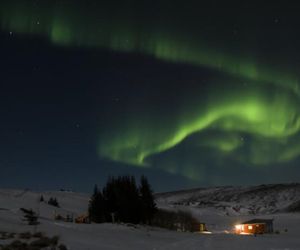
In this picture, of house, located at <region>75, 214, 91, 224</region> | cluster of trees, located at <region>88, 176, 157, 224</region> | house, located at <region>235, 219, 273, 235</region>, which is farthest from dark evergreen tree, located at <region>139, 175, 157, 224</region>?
house, located at <region>235, 219, 273, 235</region>

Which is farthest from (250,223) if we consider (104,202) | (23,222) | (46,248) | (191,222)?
(46,248)

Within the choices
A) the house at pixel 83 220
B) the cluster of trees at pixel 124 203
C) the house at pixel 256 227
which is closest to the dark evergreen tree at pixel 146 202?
the cluster of trees at pixel 124 203

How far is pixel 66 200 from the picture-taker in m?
193

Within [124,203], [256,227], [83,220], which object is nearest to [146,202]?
[124,203]

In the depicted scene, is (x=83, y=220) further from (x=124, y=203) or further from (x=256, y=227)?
(x=256, y=227)

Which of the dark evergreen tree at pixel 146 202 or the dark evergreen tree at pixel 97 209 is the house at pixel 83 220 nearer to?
the dark evergreen tree at pixel 97 209

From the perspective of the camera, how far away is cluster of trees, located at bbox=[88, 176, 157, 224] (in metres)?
85.1

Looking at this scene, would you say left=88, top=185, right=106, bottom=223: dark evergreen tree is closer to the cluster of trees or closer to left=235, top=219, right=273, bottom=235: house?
the cluster of trees

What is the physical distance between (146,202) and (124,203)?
4.75 metres

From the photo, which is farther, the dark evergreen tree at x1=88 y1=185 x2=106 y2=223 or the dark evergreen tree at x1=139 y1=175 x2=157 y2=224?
the dark evergreen tree at x1=88 y1=185 x2=106 y2=223

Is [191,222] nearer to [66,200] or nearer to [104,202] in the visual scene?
[104,202]

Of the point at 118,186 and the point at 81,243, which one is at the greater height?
the point at 118,186

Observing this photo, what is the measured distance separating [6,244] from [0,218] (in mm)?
17662

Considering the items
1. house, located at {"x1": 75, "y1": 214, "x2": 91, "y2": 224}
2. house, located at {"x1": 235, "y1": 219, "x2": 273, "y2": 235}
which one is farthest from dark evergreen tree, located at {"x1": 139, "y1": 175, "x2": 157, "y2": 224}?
house, located at {"x1": 235, "y1": 219, "x2": 273, "y2": 235}
